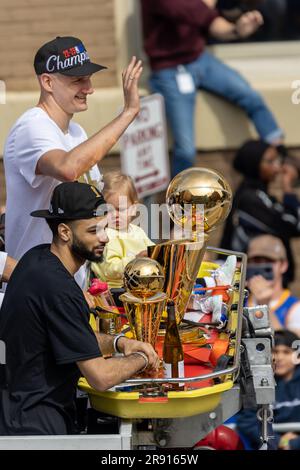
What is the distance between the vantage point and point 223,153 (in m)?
9.09

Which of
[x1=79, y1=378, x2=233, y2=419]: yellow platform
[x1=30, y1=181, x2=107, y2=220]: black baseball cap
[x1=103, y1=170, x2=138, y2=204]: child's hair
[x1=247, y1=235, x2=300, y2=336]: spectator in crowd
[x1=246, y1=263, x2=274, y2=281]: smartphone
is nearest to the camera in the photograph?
[x1=79, y1=378, x2=233, y2=419]: yellow platform

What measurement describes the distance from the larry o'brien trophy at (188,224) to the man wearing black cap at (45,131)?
0.36 m

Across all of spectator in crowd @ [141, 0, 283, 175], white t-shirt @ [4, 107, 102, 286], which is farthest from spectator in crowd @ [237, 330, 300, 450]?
spectator in crowd @ [141, 0, 283, 175]

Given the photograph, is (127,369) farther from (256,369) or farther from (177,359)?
(256,369)

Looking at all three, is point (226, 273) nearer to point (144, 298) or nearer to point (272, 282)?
point (144, 298)

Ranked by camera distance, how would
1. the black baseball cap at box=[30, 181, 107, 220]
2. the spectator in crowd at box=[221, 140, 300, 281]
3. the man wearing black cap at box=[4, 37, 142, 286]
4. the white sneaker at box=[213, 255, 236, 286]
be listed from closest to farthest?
the black baseball cap at box=[30, 181, 107, 220] < the man wearing black cap at box=[4, 37, 142, 286] < the white sneaker at box=[213, 255, 236, 286] < the spectator in crowd at box=[221, 140, 300, 281]

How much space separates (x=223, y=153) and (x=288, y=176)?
65 cm

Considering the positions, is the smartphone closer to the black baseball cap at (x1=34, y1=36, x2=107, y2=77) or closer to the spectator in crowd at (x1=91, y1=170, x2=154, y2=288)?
the spectator in crowd at (x1=91, y1=170, x2=154, y2=288)

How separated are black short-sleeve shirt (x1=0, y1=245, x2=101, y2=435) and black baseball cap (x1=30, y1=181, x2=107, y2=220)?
18 cm

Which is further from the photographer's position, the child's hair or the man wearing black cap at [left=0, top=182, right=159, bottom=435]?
the child's hair

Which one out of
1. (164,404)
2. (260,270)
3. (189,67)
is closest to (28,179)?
(164,404)

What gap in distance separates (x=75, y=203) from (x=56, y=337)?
A: 1.62 feet

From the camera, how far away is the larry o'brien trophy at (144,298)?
13.7ft

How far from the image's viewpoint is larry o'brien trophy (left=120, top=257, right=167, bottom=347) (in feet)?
13.7
